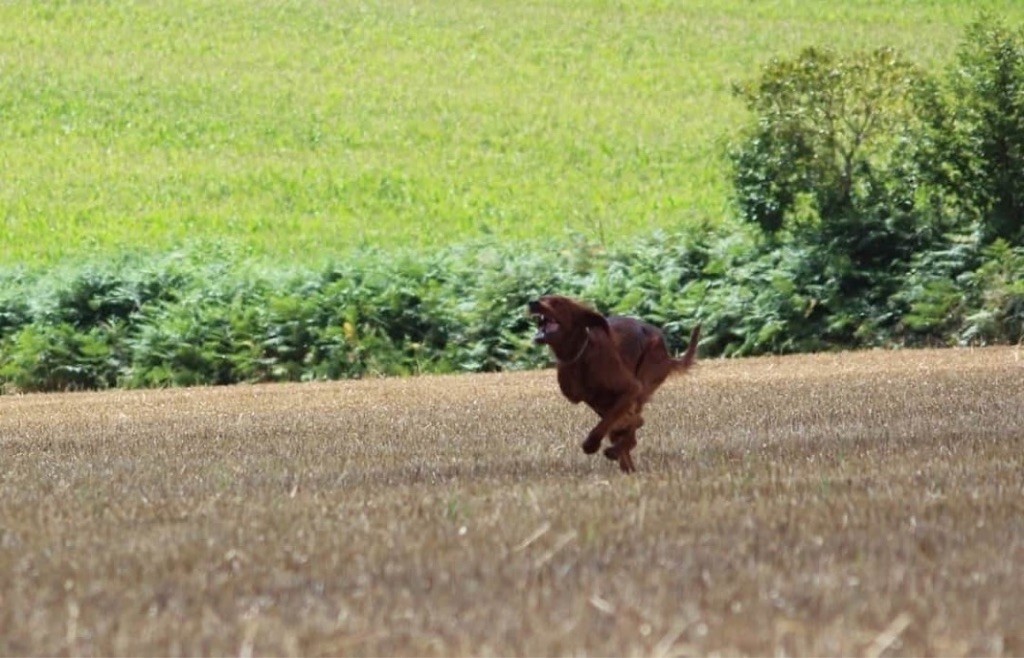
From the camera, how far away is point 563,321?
758 cm

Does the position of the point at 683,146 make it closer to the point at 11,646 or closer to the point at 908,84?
the point at 908,84

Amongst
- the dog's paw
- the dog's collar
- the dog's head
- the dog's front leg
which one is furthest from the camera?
the dog's paw

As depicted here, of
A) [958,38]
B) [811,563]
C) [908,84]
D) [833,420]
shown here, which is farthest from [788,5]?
[811,563]

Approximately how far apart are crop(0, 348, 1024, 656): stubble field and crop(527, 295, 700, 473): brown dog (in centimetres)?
23

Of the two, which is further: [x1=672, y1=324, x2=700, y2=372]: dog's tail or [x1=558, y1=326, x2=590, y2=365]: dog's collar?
[x1=672, y1=324, x2=700, y2=372]: dog's tail

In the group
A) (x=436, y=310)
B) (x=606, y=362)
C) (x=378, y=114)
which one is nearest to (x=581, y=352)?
(x=606, y=362)

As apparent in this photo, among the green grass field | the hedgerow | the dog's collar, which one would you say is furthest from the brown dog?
the green grass field

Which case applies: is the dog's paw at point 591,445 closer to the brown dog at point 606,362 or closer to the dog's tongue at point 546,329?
the brown dog at point 606,362

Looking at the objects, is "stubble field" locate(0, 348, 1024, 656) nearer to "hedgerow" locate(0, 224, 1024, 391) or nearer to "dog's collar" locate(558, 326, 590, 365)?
"dog's collar" locate(558, 326, 590, 365)

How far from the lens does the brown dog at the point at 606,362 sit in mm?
7605

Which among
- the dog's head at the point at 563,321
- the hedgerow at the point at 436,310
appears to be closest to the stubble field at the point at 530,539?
the dog's head at the point at 563,321

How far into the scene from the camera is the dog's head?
297 inches

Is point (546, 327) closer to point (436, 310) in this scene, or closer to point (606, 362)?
point (606, 362)

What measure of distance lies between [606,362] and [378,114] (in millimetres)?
32782
